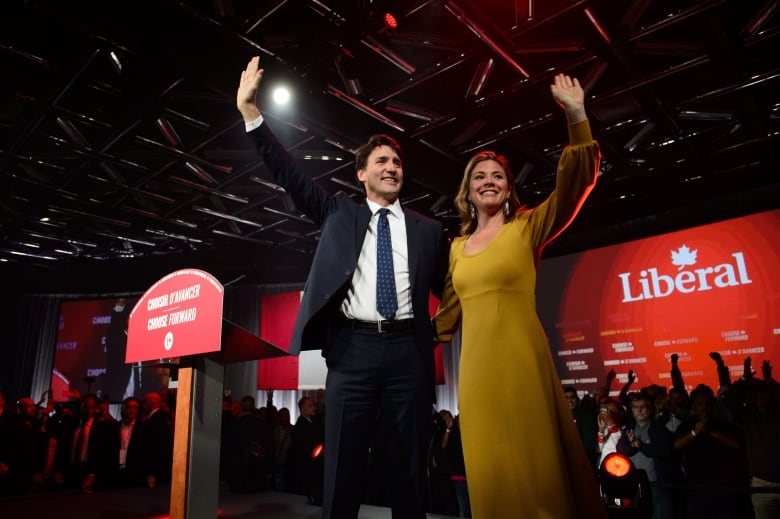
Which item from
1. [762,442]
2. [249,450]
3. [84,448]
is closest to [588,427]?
[762,442]

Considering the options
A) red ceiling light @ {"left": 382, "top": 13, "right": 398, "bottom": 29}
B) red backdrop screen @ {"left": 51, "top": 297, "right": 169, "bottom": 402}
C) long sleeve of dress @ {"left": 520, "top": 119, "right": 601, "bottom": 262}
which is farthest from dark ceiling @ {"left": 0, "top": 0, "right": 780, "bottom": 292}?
red backdrop screen @ {"left": 51, "top": 297, "right": 169, "bottom": 402}

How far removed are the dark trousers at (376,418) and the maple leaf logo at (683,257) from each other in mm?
6804

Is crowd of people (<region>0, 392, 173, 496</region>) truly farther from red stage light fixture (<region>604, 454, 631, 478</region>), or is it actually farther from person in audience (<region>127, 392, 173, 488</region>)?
red stage light fixture (<region>604, 454, 631, 478</region>)

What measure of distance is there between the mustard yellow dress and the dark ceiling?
203 cm

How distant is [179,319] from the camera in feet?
6.79

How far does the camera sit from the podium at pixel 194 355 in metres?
1.96

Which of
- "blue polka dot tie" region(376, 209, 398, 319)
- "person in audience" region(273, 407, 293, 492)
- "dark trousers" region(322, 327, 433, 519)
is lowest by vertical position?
"person in audience" region(273, 407, 293, 492)

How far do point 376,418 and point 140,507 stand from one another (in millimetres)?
2153

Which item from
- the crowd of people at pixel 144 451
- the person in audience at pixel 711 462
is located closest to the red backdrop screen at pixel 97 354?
the crowd of people at pixel 144 451

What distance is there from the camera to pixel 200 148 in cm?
721

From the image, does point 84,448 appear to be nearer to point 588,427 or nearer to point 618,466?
point 588,427

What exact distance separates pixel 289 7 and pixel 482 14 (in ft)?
5.88

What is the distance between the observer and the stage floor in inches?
114

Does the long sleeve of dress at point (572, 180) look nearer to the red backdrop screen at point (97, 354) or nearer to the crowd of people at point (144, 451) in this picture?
the crowd of people at point (144, 451)
